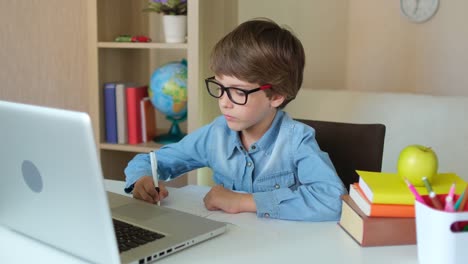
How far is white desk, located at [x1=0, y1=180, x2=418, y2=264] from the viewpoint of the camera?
97 cm

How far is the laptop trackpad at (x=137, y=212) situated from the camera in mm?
1146

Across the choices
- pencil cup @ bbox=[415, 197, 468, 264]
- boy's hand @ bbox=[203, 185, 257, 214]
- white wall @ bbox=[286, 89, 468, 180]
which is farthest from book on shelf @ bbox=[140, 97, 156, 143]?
pencil cup @ bbox=[415, 197, 468, 264]

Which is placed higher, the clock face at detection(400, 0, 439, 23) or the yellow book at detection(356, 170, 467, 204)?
the clock face at detection(400, 0, 439, 23)

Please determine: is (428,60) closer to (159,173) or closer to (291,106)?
(291,106)

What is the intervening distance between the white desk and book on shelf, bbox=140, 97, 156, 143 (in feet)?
5.01

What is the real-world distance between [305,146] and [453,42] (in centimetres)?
152

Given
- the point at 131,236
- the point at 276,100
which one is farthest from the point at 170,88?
the point at 131,236

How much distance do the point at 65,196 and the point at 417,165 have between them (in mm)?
631

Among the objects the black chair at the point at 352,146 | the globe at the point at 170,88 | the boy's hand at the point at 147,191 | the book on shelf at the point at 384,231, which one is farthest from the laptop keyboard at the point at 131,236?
the globe at the point at 170,88

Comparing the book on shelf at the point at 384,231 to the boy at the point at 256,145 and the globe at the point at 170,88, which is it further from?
the globe at the point at 170,88

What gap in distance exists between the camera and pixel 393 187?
1062mm

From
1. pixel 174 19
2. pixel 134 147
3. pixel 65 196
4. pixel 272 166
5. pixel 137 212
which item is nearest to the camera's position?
pixel 65 196

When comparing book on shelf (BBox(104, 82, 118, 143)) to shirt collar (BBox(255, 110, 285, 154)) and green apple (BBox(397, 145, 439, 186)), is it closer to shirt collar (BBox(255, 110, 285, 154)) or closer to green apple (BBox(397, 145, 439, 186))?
shirt collar (BBox(255, 110, 285, 154))

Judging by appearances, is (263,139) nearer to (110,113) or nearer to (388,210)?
(388,210)
